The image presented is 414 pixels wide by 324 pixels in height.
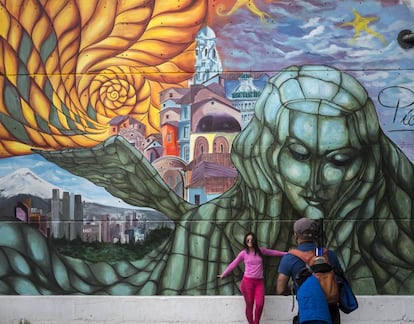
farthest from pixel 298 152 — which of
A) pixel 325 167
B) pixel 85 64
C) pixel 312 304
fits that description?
pixel 312 304

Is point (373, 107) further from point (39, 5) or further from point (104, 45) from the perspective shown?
point (39, 5)

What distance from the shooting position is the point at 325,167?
887 centimetres

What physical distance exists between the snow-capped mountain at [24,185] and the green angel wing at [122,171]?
1.02 feet

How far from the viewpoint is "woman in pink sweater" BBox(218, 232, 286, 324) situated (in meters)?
8.56

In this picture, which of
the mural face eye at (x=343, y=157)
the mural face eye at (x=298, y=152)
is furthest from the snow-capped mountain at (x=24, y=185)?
the mural face eye at (x=343, y=157)

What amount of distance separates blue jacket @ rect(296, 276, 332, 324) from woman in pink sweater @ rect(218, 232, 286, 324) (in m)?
3.38

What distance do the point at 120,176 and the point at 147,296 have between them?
158 cm

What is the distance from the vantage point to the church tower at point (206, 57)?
9016 mm

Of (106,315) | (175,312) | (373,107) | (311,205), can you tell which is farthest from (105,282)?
(373,107)

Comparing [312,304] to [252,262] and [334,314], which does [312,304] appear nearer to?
[334,314]

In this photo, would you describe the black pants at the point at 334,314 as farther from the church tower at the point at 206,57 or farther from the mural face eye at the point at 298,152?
the church tower at the point at 206,57

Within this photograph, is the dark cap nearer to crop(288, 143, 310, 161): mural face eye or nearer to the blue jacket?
the blue jacket

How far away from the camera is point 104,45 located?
9125 mm

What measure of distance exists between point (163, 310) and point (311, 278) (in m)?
3.93
